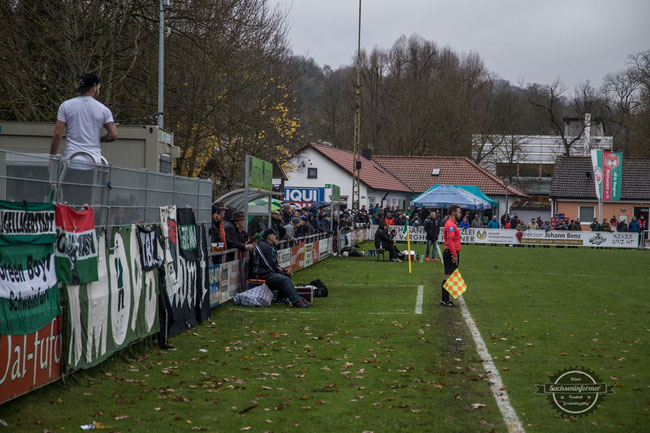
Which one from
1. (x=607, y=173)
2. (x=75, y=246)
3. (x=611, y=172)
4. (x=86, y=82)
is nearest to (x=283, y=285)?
(x=75, y=246)

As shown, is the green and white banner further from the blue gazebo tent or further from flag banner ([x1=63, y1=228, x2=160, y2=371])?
flag banner ([x1=63, y1=228, x2=160, y2=371])

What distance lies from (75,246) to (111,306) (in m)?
1.18

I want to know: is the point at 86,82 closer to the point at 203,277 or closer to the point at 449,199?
the point at 203,277

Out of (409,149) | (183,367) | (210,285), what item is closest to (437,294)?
(210,285)

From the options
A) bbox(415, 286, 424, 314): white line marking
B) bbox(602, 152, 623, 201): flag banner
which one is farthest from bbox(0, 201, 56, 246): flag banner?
bbox(602, 152, 623, 201): flag banner

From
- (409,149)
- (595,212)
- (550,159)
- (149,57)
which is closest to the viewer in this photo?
(149,57)

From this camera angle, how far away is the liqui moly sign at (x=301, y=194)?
116 ft

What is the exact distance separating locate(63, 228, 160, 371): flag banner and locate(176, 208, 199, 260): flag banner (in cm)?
139

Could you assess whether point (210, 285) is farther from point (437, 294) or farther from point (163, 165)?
point (437, 294)

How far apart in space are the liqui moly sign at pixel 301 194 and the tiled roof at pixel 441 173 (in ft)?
120

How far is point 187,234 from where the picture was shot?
12.2 meters

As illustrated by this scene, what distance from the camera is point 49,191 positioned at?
7719 millimetres

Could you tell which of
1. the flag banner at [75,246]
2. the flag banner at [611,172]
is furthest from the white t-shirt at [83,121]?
the flag banner at [611,172]

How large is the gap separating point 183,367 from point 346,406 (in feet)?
8.61
